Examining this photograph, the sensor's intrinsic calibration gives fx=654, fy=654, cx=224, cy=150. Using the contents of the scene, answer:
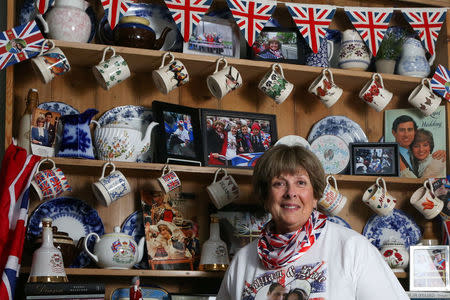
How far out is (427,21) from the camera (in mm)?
2537

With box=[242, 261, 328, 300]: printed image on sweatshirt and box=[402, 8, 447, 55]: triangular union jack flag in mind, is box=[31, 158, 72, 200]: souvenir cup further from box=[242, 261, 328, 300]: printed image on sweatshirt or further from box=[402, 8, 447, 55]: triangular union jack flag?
box=[402, 8, 447, 55]: triangular union jack flag

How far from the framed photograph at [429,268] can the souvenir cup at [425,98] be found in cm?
52

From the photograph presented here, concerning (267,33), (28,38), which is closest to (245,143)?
(267,33)

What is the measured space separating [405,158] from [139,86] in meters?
1.06

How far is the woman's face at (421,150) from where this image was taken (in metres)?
2.55

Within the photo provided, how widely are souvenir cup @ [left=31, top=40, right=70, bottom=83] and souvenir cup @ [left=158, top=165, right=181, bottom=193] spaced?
18.2 inches

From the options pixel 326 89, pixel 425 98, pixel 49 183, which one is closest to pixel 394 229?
pixel 425 98

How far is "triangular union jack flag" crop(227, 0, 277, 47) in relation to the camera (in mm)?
2311

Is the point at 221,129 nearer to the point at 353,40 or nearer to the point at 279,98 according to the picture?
the point at 279,98

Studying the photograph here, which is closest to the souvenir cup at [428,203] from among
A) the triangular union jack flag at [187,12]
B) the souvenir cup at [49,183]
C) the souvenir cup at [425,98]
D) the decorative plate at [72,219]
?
the souvenir cup at [425,98]

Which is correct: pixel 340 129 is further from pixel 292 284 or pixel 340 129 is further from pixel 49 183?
pixel 49 183

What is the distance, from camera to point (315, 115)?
2.54 metres

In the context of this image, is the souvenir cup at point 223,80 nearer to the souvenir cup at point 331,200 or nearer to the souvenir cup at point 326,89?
the souvenir cup at point 326,89

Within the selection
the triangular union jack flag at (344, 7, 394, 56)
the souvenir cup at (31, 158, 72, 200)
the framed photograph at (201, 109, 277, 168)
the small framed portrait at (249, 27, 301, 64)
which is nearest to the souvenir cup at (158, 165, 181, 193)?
the framed photograph at (201, 109, 277, 168)
